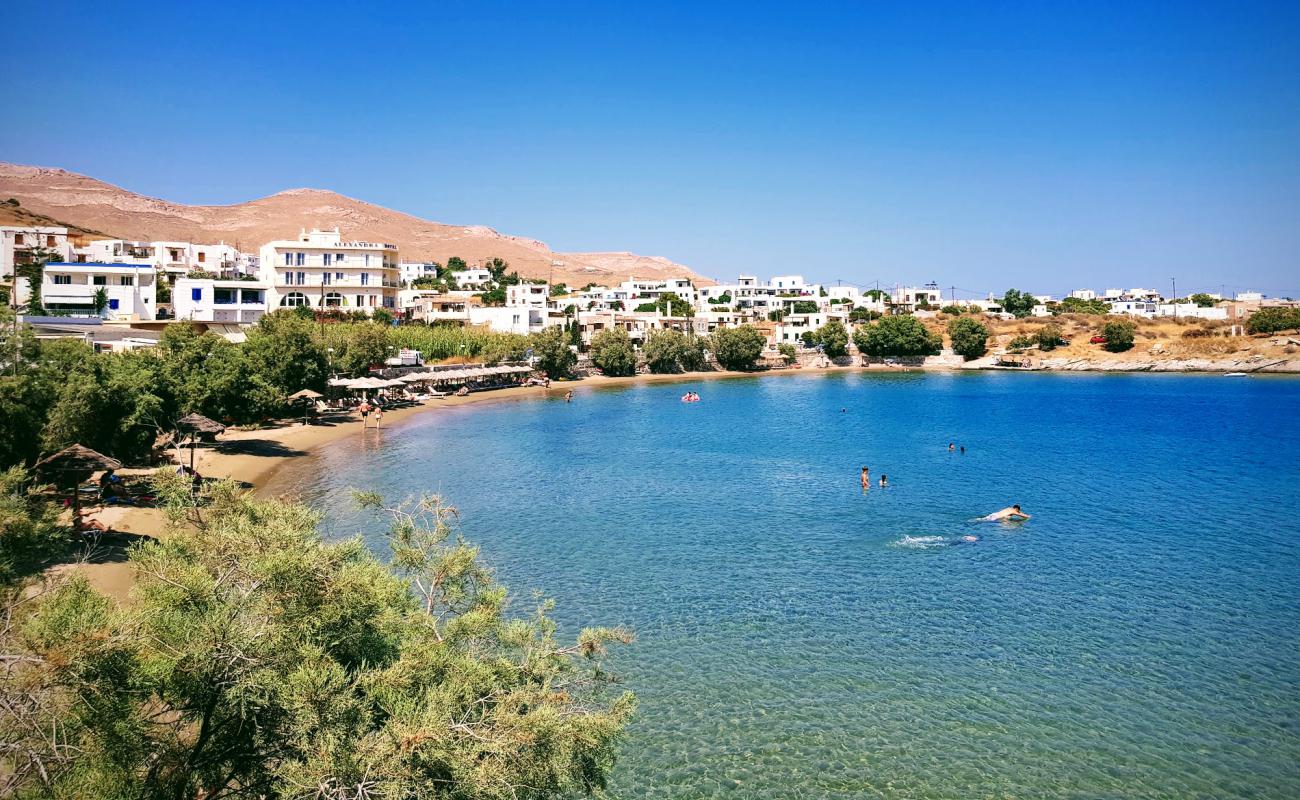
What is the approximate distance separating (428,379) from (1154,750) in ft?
215

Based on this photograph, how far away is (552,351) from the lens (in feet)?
297

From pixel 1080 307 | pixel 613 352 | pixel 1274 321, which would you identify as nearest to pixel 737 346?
pixel 613 352

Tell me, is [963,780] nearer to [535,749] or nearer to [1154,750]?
[1154,750]

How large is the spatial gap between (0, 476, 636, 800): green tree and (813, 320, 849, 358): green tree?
4481 inches

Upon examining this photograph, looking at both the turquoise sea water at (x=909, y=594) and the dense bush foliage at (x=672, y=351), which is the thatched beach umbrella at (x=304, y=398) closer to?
the turquoise sea water at (x=909, y=594)

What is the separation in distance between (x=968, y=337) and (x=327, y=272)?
290 ft

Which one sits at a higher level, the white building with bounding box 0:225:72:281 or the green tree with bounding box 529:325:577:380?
the white building with bounding box 0:225:72:281

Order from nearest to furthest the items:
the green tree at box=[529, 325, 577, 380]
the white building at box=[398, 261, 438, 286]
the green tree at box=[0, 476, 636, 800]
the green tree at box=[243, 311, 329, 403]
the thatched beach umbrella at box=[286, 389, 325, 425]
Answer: the green tree at box=[0, 476, 636, 800]
the green tree at box=[243, 311, 329, 403]
the thatched beach umbrella at box=[286, 389, 325, 425]
the green tree at box=[529, 325, 577, 380]
the white building at box=[398, 261, 438, 286]

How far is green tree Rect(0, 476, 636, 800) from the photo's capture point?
860 centimetres

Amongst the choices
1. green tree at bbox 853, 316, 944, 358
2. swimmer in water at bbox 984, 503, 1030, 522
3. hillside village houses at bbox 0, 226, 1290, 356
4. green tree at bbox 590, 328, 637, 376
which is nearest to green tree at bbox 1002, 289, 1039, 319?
hillside village houses at bbox 0, 226, 1290, 356

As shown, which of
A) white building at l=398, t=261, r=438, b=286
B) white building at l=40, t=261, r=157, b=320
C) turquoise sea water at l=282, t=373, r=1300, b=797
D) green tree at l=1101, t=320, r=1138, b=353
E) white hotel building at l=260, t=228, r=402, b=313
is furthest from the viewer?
white building at l=398, t=261, r=438, b=286

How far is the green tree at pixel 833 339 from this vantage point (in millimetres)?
121688

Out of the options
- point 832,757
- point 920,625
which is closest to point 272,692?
point 832,757

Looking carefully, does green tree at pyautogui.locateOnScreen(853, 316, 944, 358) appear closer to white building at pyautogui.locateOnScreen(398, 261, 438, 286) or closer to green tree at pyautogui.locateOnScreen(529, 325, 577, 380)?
green tree at pyautogui.locateOnScreen(529, 325, 577, 380)
